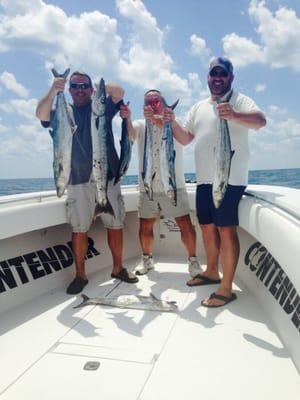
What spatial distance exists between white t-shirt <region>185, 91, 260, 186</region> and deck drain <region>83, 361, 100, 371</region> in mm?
1840

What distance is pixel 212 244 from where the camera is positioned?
3.66 m

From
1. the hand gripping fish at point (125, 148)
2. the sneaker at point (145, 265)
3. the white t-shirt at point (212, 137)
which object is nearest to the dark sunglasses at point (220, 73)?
the white t-shirt at point (212, 137)

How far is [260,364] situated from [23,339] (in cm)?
175

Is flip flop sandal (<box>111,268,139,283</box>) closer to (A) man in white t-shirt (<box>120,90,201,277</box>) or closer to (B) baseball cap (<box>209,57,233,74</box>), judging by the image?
(A) man in white t-shirt (<box>120,90,201,277</box>)

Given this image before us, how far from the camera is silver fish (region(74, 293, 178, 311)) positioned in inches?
127

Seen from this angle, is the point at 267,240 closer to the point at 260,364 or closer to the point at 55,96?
the point at 260,364

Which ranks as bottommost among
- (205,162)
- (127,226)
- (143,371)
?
(143,371)

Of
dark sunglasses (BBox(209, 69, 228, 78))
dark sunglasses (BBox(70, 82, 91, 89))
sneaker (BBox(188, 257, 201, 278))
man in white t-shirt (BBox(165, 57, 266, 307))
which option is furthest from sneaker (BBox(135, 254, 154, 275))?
dark sunglasses (BBox(209, 69, 228, 78))

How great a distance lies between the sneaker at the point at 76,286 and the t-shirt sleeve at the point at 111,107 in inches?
69.3

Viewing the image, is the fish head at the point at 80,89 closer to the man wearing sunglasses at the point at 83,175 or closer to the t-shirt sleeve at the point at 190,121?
the man wearing sunglasses at the point at 83,175

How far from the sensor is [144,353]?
2.48m

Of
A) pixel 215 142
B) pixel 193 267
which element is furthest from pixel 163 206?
pixel 215 142

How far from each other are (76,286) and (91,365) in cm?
148

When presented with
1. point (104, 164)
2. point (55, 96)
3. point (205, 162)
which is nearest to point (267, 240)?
point (205, 162)
